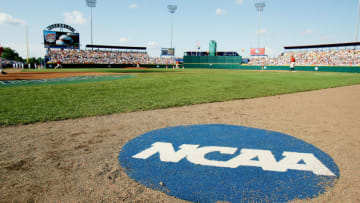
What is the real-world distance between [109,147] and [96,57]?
192 ft

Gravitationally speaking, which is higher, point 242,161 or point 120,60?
point 120,60

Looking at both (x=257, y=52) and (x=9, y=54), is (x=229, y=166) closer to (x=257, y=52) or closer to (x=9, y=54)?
(x=257, y=52)

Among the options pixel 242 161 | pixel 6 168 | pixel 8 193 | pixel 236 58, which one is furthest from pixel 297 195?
pixel 236 58

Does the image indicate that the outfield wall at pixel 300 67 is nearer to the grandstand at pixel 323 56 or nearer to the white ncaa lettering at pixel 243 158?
the grandstand at pixel 323 56

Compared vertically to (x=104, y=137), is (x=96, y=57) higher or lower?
higher

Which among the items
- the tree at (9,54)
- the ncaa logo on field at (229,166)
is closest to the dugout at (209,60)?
the ncaa logo on field at (229,166)

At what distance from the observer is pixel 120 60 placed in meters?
59.3

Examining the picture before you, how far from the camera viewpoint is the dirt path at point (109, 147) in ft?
6.40

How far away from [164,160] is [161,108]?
3290mm

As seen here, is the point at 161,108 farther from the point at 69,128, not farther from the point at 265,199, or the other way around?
the point at 265,199

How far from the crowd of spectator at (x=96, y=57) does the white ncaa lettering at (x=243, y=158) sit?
170ft

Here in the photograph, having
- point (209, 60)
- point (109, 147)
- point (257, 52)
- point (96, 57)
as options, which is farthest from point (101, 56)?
point (109, 147)

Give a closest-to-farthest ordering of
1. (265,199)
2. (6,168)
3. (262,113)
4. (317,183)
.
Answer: (265,199)
(317,183)
(6,168)
(262,113)

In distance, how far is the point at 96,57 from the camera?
184ft
